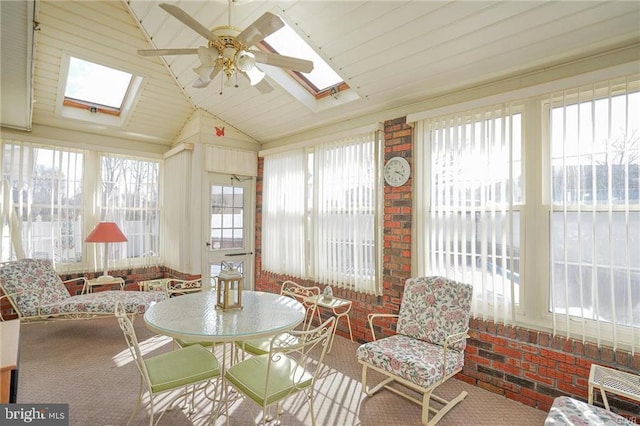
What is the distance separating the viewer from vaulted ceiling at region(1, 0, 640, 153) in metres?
2.29

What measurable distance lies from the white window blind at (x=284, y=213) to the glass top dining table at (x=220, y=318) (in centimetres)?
188

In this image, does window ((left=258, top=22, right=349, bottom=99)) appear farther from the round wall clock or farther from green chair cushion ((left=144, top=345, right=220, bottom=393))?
green chair cushion ((left=144, top=345, right=220, bottom=393))

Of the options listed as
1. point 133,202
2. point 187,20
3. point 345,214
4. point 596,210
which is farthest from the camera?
point 133,202

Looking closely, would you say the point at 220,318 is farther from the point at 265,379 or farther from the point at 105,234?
the point at 105,234

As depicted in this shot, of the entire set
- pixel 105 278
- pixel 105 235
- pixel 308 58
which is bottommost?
pixel 105 278

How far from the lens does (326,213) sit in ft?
13.9

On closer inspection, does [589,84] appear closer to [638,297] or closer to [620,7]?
[620,7]

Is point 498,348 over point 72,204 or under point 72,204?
under

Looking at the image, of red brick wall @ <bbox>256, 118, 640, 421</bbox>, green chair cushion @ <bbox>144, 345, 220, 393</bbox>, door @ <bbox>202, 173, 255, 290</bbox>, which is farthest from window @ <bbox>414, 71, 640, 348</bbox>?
door @ <bbox>202, 173, 255, 290</bbox>

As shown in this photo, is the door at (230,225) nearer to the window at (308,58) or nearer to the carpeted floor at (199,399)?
the carpeted floor at (199,399)

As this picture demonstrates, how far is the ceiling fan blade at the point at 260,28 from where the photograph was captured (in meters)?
1.90

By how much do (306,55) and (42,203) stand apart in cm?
395

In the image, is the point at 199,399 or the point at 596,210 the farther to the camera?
the point at 199,399

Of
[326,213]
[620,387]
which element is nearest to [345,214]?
[326,213]
